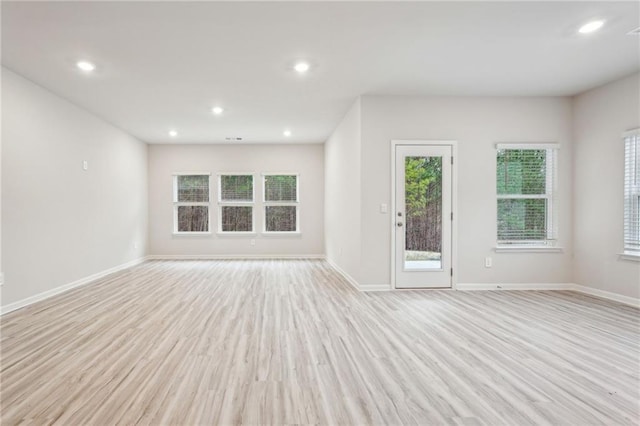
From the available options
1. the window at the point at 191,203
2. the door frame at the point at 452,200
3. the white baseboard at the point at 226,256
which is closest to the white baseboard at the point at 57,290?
the white baseboard at the point at 226,256

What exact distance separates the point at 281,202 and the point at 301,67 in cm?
454

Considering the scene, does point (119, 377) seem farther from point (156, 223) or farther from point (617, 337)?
point (156, 223)

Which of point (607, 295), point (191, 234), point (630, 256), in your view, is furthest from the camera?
point (191, 234)

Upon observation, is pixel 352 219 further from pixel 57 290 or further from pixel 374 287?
pixel 57 290

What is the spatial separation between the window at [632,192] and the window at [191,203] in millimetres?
7556

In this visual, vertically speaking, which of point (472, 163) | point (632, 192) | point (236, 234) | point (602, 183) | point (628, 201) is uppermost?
point (472, 163)

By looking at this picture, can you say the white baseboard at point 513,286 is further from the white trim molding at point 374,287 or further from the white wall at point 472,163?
the white trim molding at point 374,287

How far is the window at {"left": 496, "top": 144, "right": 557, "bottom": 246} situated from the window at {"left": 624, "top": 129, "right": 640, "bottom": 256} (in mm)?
809

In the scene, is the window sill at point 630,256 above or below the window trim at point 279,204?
below

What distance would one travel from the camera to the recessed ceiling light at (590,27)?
9.14ft

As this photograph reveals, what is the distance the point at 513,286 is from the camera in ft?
15.2

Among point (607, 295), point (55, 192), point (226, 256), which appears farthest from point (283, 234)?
point (607, 295)

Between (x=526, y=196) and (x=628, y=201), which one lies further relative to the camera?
(x=526, y=196)

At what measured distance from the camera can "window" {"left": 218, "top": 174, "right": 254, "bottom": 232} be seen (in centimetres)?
780
